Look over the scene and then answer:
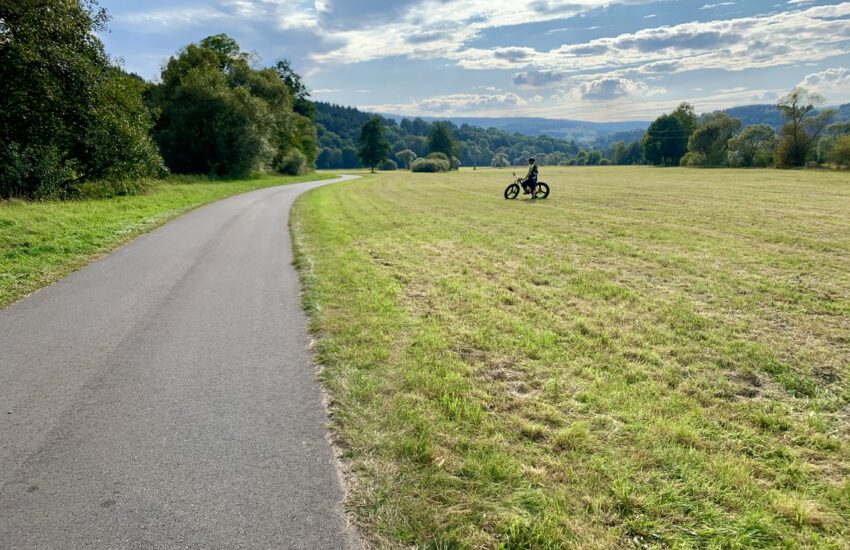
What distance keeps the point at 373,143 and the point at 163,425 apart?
85.9m

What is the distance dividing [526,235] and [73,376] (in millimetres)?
10848

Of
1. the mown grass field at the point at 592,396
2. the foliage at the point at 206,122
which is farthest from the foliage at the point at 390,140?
the mown grass field at the point at 592,396

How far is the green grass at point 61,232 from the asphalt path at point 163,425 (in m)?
1.35

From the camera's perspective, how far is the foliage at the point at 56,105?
1741 centimetres

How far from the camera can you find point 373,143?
85.4 metres

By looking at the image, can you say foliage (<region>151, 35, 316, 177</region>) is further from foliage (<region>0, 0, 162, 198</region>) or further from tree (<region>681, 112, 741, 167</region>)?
tree (<region>681, 112, 741, 167</region>)

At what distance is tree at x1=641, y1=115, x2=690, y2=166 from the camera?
84500 millimetres

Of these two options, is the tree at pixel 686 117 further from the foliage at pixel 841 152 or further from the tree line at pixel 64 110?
the tree line at pixel 64 110

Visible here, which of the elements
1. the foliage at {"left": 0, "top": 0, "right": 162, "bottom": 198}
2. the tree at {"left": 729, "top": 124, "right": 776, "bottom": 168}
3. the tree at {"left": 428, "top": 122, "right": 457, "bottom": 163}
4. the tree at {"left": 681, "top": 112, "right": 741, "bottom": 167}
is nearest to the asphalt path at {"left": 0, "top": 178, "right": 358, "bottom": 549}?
the foliage at {"left": 0, "top": 0, "right": 162, "bottom": 198}

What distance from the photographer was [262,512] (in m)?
2.81

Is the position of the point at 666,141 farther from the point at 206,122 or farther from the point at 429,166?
the point at 206,122

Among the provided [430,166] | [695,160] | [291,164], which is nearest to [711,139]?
[695,160]

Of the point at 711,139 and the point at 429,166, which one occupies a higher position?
the point at 711,139

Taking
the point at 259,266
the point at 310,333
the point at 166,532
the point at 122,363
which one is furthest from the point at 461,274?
the point at 166,532
